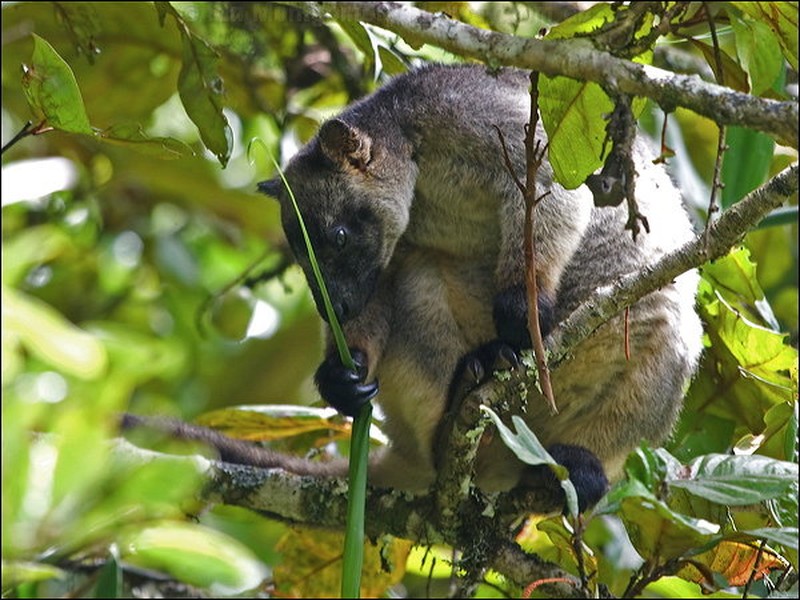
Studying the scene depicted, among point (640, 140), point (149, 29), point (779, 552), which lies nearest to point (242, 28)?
point (149, 29)

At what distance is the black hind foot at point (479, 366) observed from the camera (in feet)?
13.0

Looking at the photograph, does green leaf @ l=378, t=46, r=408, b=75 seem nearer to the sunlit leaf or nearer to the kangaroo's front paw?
the kangaroo's front paw

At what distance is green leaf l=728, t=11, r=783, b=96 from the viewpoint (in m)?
3.16

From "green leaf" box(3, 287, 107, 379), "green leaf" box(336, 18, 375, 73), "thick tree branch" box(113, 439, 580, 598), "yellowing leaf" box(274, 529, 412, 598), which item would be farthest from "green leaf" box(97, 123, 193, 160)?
"yellowing leaf" box(274, 529, 412, 598)

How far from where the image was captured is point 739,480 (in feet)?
8.89

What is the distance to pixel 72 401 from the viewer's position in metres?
2.13

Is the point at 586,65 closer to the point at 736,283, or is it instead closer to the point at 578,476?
the point at 736,283

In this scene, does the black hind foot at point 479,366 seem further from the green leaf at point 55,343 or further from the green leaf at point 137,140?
the green leaf at point 55,343

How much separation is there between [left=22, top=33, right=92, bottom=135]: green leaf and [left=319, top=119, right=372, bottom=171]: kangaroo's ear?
1537mm

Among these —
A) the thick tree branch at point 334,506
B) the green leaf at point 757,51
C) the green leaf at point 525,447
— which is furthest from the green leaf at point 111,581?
the green leaf at point 757,51

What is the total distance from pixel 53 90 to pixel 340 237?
1.62 metres

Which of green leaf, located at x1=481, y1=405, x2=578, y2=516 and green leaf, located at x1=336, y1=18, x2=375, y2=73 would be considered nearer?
green leaf, located at x1=481, y1=405, x2=578, y2=516

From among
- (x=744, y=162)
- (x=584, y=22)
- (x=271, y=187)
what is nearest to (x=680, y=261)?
(x=584, y=22)

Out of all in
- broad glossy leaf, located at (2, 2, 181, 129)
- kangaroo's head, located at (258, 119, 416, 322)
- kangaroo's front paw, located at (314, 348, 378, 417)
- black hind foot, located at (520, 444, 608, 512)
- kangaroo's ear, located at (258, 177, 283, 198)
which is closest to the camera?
black hind foot, located at (520, 444, 608, 512)
